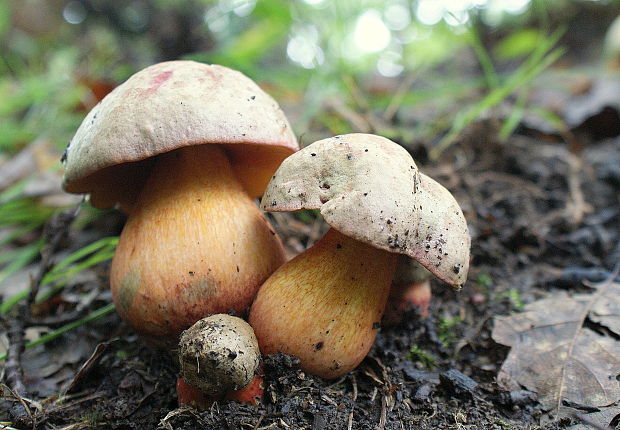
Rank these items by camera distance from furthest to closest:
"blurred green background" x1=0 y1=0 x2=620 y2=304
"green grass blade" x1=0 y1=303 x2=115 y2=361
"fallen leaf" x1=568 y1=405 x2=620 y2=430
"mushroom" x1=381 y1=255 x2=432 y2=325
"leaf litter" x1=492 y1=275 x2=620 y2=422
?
"blurred green background" x1=0 y1=0 x2=620 y2=304 < "green grass blade" x1=0 y1=303 x2=115 y2=361 < "mushroom" x1=381 y1=255 x2=432 y2=325 < "leaf litter" x1=492 y1=275 x2=620 y2=422 < "fallen leaf" x1=568 y1=405 x2=620 y2=430

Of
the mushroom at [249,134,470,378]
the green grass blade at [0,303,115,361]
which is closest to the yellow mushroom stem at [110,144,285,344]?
the mushroom at [249,134,470,378]

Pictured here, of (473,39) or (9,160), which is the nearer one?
(473,39)

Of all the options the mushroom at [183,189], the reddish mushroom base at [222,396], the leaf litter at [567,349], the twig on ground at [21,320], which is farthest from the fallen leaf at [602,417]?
the twig on ground at [21,320]

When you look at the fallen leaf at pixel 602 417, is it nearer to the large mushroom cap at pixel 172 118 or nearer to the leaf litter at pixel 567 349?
the leaf litter at pixel 567 349

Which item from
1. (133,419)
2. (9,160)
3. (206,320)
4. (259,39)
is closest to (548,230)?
(206,320)

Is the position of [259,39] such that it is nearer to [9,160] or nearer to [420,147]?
[420,147]

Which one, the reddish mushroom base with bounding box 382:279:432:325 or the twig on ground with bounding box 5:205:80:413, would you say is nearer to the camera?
the twig on ground with bounding box 5:205:80:413

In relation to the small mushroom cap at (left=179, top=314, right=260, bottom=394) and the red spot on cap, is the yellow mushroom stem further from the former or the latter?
the red spot on cap
